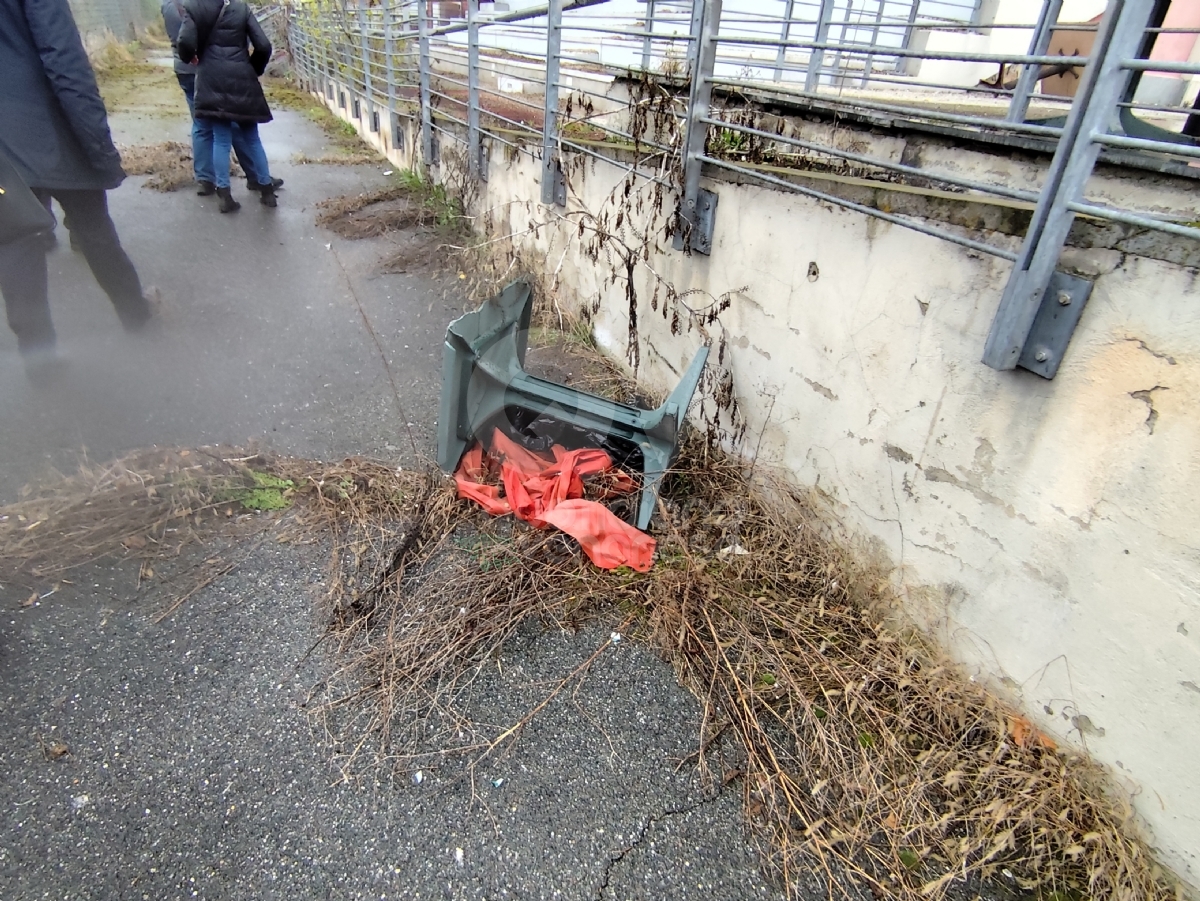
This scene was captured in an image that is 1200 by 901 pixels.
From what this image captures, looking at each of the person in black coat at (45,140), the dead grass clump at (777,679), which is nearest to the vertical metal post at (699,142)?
the dead grass clump at (777,679)

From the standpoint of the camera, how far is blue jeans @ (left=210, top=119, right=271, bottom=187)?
629cm

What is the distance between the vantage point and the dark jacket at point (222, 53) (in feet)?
19.1

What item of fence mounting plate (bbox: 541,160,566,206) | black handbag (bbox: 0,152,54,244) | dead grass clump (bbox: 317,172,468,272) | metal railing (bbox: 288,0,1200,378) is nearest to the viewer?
metal railing (bbox: 288,0,1200,378)

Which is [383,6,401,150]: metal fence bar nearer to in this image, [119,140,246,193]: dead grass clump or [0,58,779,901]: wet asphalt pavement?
[119,140,246,193]: dead grass clump

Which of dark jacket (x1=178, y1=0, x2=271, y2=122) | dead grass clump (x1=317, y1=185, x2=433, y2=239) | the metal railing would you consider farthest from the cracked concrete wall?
dark jacket (x1=178, y1=0, x2=271, y2=122)

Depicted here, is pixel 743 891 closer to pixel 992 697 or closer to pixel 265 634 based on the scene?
pixel 992 697

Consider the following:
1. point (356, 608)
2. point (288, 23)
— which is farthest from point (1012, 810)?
point (288, 23)

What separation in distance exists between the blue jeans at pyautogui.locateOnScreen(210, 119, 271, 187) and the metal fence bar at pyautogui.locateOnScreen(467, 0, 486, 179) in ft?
7.35

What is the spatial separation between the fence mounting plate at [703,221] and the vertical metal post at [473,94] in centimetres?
336

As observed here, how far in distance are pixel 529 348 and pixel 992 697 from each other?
3335mm

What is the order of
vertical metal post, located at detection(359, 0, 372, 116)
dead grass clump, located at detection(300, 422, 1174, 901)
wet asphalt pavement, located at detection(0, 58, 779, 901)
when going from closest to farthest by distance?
wet asphalt pavement, located at detection(0, 58, 779, 901) → dead grass clump, located at detection(300, 422, 1174, 901) → vertical metal post, located at detection(359, 0, 372, 116)

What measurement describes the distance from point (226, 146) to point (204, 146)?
32 centimetres

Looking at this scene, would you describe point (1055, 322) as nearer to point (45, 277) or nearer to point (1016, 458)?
point (1016, 458)

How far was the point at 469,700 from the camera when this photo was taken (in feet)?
7.27
